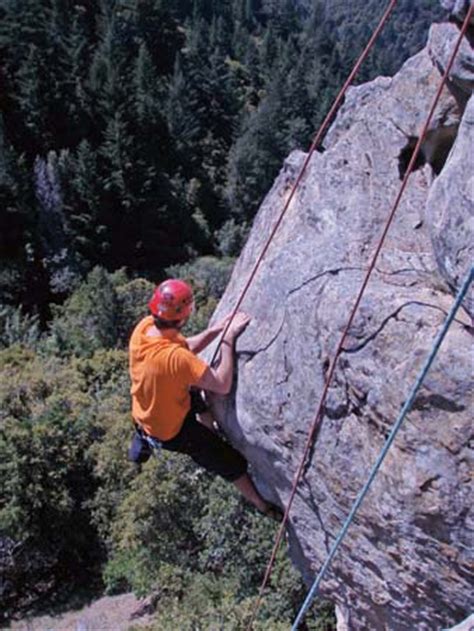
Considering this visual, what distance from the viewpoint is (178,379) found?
5695 millimetres

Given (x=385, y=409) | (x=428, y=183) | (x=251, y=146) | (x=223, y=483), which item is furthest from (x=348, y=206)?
(x=251, y=146)

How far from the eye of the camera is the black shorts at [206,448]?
618 cm

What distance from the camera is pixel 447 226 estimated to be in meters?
4.93

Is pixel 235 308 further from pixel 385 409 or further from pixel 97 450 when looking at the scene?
pixel 97 450

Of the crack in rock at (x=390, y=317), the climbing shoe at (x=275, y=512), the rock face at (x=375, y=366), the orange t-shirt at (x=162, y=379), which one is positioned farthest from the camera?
the climbing shoe at (x=275, y=512)

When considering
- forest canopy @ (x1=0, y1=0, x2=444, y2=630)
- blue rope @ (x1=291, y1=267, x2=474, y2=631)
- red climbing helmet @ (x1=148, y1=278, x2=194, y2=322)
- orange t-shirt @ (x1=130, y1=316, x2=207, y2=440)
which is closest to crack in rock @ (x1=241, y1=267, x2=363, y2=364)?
orange t-shirt @ (x1=130, y1=316, x2=207, y2=440)

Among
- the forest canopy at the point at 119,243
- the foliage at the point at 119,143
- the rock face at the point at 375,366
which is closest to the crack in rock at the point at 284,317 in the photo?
the rock face at the point at 375,366

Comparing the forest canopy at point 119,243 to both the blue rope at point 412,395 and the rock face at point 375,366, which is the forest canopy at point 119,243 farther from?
the blue rope at point 412,395

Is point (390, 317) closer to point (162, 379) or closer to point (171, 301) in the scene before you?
point (171, 301)

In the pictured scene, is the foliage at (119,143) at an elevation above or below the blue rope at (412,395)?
above

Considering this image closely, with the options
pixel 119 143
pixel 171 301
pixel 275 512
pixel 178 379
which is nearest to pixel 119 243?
pixel 119 143

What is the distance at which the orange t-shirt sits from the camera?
5.66 meters

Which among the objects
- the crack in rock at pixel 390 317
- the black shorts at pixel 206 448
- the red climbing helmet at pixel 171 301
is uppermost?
the crack in rock at pixel 390 317

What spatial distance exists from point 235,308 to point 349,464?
5.58 feet
